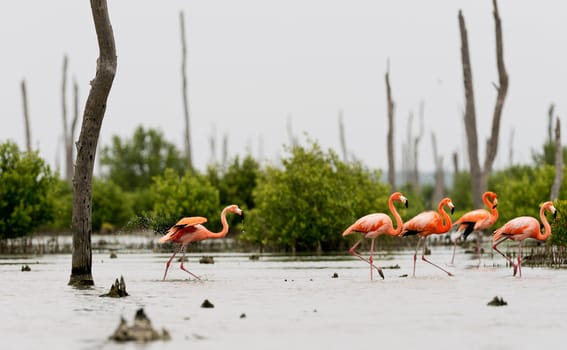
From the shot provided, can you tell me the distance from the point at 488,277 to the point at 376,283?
2545 mm

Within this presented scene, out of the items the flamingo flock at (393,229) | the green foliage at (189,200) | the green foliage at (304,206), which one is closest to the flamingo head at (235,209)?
the flamingo flock at (393,229)

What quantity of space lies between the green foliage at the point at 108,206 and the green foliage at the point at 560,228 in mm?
35676

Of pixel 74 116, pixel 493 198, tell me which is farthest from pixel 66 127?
pixel 493 198

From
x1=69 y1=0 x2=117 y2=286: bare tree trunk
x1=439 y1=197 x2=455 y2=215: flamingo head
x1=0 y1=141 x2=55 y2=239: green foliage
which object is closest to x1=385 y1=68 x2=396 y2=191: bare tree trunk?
x1=0 y1=141 x2=55 y2=239: green foliage

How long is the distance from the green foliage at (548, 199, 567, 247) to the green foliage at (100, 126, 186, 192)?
59094 mm

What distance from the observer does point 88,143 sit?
18.9 m

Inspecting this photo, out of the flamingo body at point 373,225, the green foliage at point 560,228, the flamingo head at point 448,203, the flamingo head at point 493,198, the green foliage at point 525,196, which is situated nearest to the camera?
the flamingo body at point 373,225

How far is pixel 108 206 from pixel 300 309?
4614 cm

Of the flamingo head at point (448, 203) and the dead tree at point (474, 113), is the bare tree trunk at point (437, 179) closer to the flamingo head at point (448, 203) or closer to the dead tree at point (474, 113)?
the dead tree at point (474, 113)

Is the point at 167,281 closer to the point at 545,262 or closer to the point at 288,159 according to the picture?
the point at 545,262

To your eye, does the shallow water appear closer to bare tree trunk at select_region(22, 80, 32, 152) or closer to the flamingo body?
the flamingo body

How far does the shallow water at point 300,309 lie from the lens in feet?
37.5

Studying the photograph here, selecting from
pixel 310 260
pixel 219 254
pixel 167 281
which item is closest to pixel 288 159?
pixel 219 254

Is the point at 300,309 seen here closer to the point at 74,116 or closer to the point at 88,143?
the point at 88,143
